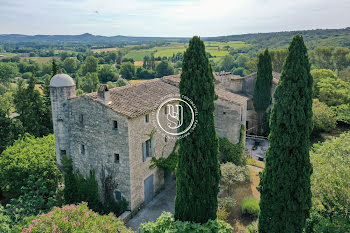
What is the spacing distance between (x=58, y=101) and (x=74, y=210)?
943cm

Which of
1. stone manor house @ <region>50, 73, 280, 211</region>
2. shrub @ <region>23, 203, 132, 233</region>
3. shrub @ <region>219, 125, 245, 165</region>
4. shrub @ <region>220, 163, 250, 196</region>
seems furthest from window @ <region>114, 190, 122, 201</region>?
shrub @ <region>219, 125, 245, 165</region>

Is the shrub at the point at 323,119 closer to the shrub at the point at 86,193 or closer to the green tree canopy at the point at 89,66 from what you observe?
the shrub at the point at 86,193

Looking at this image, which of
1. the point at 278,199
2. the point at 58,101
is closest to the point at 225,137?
the point at 278,199

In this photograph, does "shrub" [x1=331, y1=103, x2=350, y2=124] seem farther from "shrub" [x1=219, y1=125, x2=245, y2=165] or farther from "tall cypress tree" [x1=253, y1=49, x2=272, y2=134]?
"shrub" [x1=219, y1=125, x2=245, y2=165]

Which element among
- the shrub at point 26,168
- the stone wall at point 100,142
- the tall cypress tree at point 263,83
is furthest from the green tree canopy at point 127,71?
the stone wall at point 100,142

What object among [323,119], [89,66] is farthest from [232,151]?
[89,66]

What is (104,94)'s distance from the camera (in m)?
18.6

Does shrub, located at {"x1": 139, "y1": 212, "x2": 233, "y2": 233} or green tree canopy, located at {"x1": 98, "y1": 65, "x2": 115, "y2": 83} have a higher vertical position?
green tree canopy, located at {"x1": 98, "y1": 65, "x2": 115, "y2": 83}

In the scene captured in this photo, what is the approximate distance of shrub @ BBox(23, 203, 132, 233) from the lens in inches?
493

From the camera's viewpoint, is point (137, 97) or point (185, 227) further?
point (137, 97)

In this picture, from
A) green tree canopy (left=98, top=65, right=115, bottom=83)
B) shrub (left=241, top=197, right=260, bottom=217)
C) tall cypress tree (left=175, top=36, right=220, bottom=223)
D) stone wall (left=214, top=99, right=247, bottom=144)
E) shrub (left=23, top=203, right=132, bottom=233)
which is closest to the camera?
shrub (left=23, top=203, right=132, bottom=233)

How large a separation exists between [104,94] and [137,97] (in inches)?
118

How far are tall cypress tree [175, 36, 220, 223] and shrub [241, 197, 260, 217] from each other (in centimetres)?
432

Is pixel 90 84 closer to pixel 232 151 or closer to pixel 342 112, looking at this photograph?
pixel 232 151
